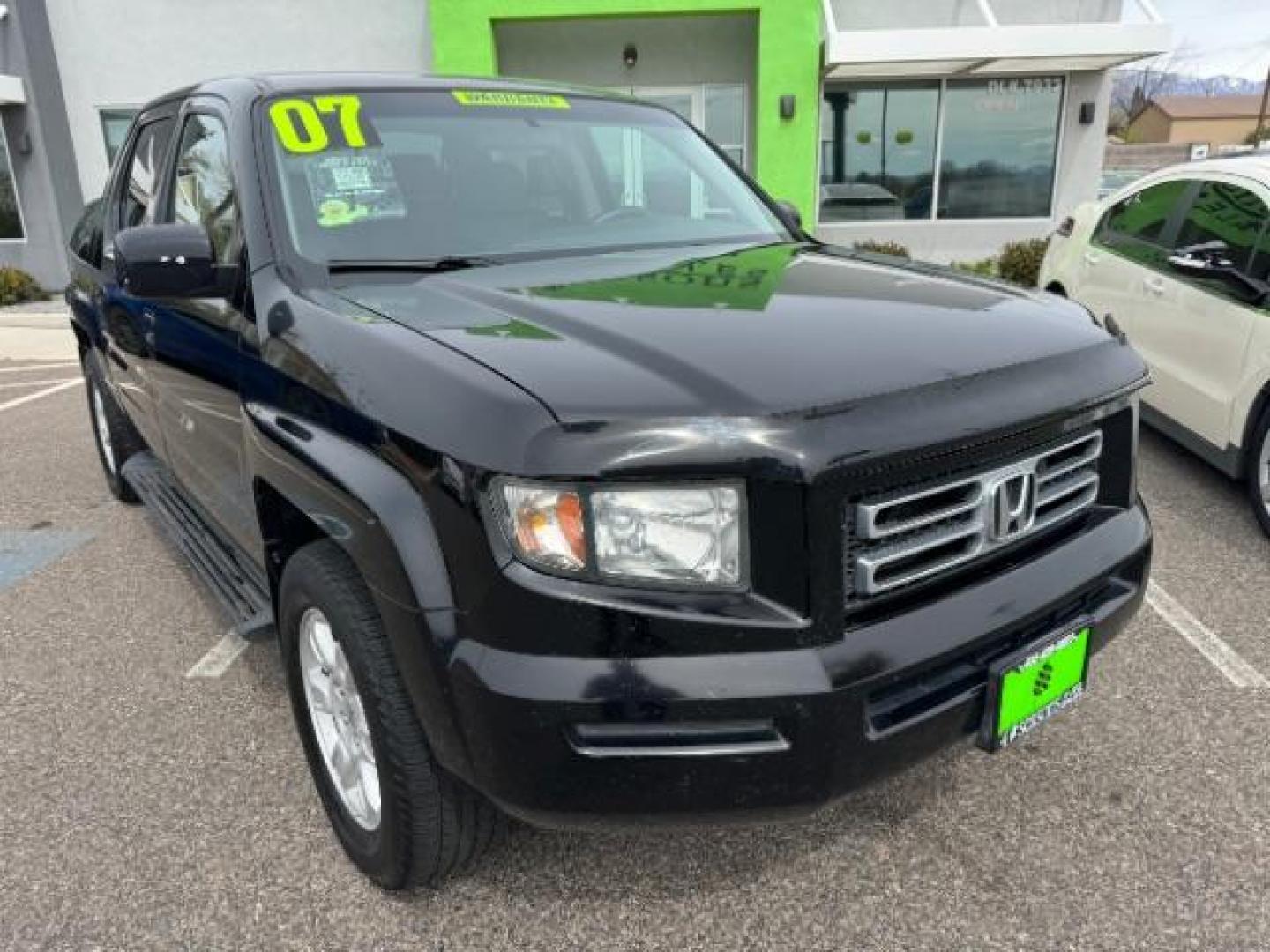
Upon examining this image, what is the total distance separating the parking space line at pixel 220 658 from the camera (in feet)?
10.8

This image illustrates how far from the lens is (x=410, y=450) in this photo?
1779 mm

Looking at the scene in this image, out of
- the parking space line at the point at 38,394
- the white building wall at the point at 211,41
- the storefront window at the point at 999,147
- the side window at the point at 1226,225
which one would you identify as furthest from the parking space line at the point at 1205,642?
the white building wall at the point at 211,41

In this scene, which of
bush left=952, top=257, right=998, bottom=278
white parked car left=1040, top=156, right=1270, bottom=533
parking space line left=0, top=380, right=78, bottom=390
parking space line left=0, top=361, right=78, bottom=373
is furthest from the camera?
bush left=952, top=257, right=998, bottom=278

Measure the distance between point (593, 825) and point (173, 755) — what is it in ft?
5.42

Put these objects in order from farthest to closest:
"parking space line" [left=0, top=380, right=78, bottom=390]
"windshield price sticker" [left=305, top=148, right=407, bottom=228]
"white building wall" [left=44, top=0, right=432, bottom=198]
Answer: "white building wall" [left=44, top=0, right=432, bottom=198] < "parking space line" [left=0, top=380, right=78, bottom=390] < "windshield price sticker" [left=305, top=148, right=407, bottom=228]

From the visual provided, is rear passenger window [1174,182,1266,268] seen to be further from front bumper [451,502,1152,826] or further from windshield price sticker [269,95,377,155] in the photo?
windshield price sticker [269,95,377,155]

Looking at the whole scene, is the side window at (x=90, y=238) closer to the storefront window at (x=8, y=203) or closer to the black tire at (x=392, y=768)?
the black tire at (x=392, y=768)

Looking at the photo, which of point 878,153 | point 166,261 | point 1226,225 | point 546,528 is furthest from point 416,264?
point 878,153

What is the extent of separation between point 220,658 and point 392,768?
5.70 feet

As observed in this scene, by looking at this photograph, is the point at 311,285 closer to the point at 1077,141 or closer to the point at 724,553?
the point at 724,553

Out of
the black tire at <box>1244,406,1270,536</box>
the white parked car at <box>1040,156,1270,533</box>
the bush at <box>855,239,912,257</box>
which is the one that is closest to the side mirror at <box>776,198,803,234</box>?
the white parked car at <box>1040,156,1270,533</box>

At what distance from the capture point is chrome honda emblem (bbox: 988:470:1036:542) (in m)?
1.90

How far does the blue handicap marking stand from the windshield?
2.66 metres

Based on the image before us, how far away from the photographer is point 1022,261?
1214 centimetres
